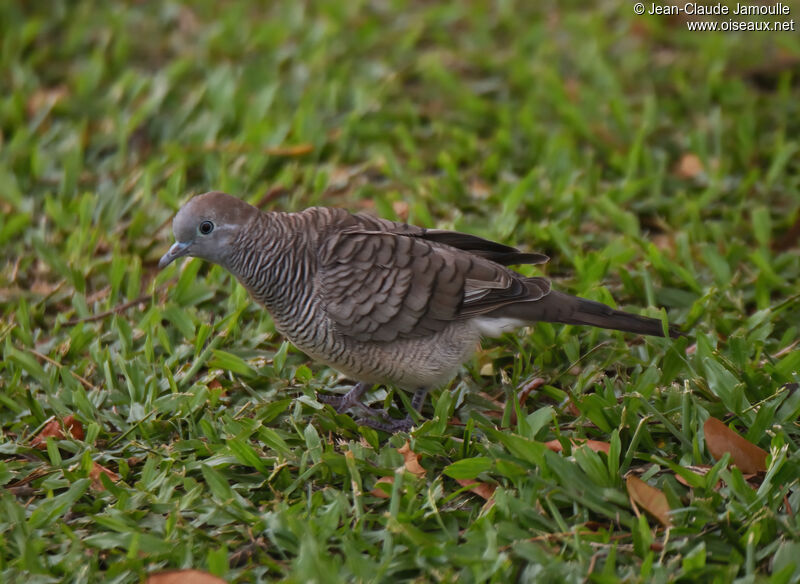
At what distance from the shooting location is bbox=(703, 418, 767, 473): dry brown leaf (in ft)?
11.7

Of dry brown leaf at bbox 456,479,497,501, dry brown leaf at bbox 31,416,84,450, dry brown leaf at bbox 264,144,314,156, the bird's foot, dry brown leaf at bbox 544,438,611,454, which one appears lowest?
dry brown leaf at bbox 456,479,497,501

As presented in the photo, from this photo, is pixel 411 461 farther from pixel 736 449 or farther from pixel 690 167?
pixel 690 167

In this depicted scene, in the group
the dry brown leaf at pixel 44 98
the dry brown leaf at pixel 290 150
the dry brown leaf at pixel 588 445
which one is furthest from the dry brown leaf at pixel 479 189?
the dry brown leaf at pixel 44 98

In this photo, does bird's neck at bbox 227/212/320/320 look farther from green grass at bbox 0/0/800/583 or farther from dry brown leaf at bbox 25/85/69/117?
dry brown leaf at bbox 25/85/69/117

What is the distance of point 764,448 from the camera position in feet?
12.1

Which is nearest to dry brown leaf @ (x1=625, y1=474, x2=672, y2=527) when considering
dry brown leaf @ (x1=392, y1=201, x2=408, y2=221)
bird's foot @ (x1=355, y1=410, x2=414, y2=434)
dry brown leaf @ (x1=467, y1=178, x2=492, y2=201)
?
bird's foot @ (x1=355, y1=410, x2=414, y2=434)

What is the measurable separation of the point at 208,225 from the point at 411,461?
4.32ft

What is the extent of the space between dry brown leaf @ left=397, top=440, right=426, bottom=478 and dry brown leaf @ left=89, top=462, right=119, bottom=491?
117cm

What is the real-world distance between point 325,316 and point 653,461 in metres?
1.45

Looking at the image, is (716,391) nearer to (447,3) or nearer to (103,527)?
(103,527)

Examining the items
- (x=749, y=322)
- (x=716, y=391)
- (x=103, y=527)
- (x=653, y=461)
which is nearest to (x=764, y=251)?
(x=749, y=322)

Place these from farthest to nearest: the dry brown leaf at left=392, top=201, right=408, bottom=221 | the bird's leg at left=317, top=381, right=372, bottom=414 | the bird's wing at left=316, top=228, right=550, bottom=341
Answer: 1. the dry brown leaf at left=392, top=201, right=408, bottom=221
2. the bird's leg at left=317, top=381, right=372, bottom=414
3. the bird's wing at left=316, top=228, right=550, bottom=341

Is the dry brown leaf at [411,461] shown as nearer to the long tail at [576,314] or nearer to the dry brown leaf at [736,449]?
the long tail at [576,314]

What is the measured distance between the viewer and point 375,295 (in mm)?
3928
